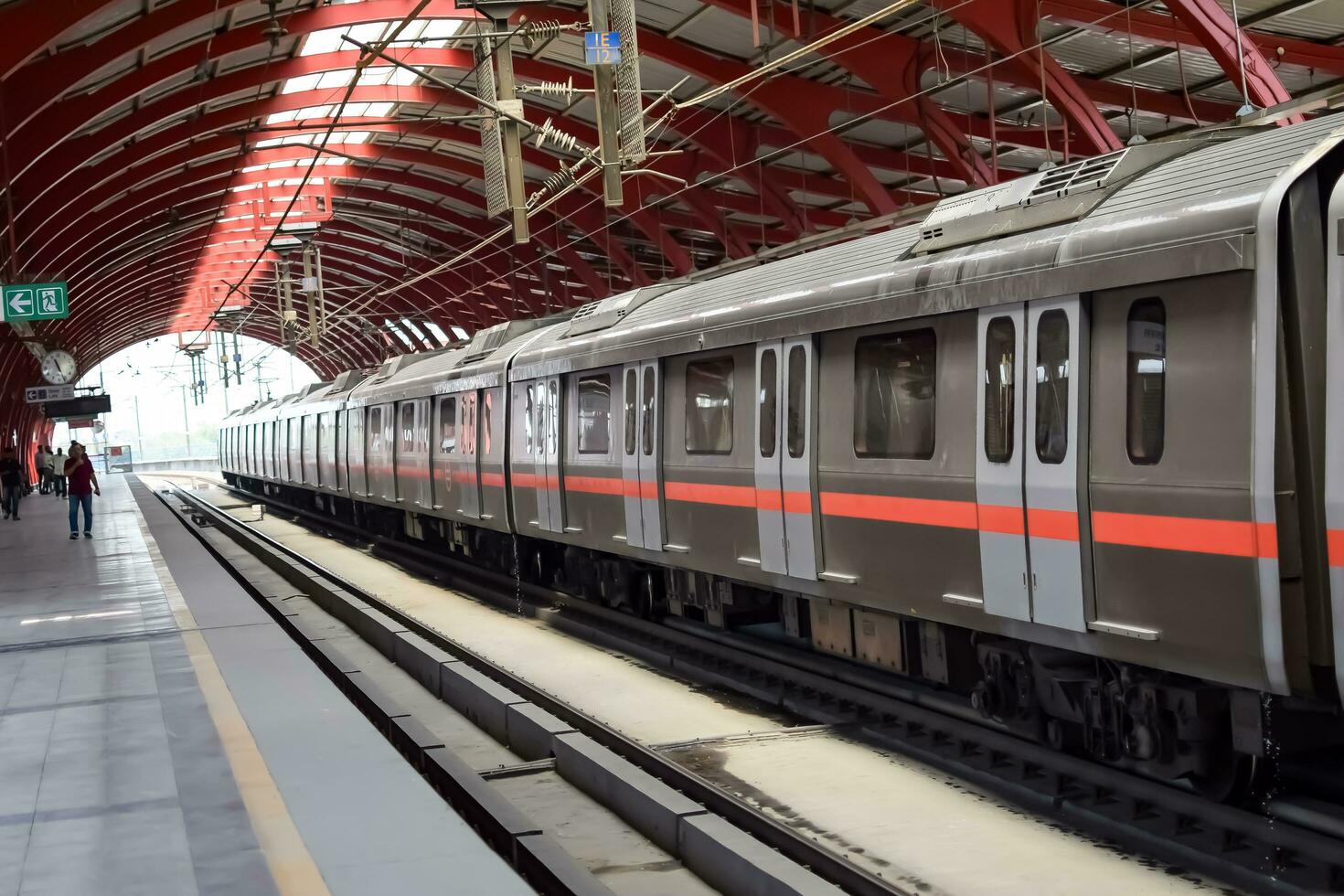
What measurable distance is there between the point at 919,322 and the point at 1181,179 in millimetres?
2074

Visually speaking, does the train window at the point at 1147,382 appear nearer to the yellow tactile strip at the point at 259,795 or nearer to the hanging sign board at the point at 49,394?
the yellow tactile strip at the point at 259,795

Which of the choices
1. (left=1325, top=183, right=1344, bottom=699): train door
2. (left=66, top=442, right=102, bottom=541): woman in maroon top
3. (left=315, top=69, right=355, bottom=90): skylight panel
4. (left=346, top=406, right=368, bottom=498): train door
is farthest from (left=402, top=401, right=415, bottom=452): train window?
(left=1325, top=183, right=1344, bottom=699): train door

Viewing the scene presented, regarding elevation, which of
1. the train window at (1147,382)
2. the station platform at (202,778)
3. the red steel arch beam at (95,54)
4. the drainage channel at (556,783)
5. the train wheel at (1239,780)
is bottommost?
the drainage channel at (556,783)

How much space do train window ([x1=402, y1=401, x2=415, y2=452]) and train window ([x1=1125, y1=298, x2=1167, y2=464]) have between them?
1854 centimetres

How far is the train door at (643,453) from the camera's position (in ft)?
42.7

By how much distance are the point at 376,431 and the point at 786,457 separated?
60.1 ft

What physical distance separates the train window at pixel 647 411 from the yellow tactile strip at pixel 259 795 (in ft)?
14.6

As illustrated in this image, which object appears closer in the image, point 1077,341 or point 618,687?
point 1077,341

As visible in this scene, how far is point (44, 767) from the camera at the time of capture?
7.44 m

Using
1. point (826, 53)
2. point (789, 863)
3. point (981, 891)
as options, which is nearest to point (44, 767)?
point (789, 863)

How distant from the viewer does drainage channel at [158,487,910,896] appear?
6.74 m

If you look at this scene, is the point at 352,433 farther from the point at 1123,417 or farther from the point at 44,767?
the point at 1123,417

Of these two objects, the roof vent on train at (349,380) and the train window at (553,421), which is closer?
the train window at (553,421)

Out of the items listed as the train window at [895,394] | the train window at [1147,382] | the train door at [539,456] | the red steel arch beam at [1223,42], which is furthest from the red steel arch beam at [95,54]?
the train window at [1147,382]
